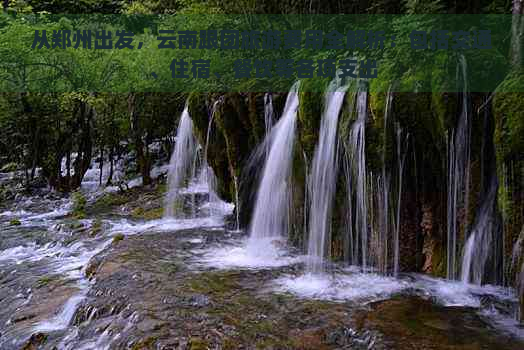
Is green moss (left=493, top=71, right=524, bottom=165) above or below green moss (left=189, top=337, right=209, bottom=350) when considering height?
above

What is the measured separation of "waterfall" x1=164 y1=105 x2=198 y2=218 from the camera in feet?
46.1

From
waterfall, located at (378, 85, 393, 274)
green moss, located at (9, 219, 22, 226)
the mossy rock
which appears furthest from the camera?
green moss, located at (9, 219, 22, 226)

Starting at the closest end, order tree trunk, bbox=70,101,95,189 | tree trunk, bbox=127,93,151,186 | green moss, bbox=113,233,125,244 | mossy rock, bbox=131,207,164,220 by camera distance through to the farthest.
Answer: green moss, bbox=113,233,125,244
mossy rock, bbox=131,207,164,220
tree trunk, bbox=127,93,151,186
tree trunk, bbox=70,101,95,189

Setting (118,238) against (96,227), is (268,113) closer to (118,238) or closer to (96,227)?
(118,238)

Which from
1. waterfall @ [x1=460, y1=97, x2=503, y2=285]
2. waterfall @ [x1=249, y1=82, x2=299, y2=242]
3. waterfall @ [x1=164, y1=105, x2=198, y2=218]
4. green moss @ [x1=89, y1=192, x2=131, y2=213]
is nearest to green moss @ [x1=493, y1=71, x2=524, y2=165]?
waterfall @ [x1=460, y1=97, x2=503, y2=285]

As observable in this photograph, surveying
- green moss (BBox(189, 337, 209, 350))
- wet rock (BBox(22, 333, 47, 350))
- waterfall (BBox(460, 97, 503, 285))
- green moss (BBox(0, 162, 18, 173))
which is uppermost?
green moss (BBox(0, 162, 18, 173))

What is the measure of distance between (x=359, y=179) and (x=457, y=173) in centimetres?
138

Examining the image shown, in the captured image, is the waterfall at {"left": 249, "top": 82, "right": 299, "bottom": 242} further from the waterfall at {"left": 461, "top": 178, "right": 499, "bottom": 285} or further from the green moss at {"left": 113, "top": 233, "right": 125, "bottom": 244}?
the waterfall at {"left": 461, "top": 178, "right": 499, "bottom": 285}

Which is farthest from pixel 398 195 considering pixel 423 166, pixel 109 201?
pixel 109 201

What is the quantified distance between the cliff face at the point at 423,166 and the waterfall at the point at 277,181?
0.93ft

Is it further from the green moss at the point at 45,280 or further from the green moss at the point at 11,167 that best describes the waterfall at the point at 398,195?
the green moss at the point at 11,167

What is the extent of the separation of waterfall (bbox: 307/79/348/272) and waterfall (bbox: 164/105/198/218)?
21.9 feet

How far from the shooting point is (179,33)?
46.1 feet

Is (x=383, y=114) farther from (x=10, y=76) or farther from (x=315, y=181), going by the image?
(x=10, y=76)
